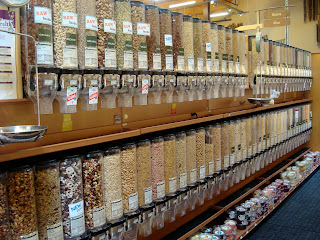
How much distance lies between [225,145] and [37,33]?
6.29 ft

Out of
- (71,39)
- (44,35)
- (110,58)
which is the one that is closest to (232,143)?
(110,58)

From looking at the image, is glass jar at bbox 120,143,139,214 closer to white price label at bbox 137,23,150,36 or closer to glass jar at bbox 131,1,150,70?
glass jar at bbox 131,1,150,70

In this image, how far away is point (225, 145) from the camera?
8.91 feet

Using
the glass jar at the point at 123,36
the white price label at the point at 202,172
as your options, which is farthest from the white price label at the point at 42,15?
the white price label at the point at 202,172

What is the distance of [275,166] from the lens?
4.66 meters

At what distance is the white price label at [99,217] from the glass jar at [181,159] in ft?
2.33

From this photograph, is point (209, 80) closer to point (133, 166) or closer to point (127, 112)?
point (127, 112)

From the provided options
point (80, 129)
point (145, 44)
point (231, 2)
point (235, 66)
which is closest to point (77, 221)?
point (80, 129)

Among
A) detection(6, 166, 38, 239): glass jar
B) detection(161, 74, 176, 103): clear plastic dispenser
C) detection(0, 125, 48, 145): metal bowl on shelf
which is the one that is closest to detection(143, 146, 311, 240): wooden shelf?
Result: detection(161, 74, 176, 103): clear plastic dispenser

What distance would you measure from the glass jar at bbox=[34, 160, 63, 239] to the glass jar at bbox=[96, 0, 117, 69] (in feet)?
1.79

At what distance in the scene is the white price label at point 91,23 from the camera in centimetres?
140

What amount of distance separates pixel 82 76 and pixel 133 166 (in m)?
0.62

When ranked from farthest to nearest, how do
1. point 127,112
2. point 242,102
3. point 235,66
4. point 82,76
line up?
point 242,102
point 235,66
point 127,112
point 82,76

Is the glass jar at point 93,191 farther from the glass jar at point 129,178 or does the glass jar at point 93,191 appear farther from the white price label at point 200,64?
the white price label at point 200,64
